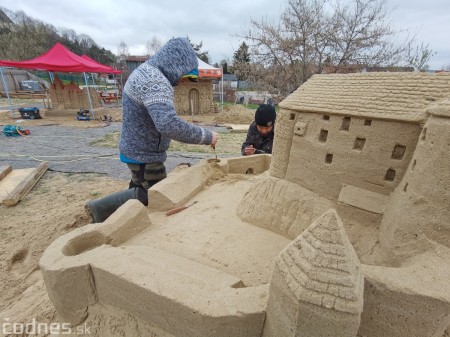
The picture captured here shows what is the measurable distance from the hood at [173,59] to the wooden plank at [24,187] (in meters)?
3.92

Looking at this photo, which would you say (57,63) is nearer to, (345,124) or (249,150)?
(249,150)

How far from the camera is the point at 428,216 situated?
157cm

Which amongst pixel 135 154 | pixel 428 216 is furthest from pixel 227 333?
pixel 135 154

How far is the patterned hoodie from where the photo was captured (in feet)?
8.05

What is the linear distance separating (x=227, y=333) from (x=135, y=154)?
6.60 ft

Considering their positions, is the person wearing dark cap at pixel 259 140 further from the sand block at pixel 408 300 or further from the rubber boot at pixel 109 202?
the sand block at pixel 408 300

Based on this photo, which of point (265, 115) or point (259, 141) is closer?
point (265, 115)


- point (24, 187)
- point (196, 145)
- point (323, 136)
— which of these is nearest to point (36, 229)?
point (24, 187)

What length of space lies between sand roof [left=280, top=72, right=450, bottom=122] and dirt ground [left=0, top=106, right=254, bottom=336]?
3075 mm

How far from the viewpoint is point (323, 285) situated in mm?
1233

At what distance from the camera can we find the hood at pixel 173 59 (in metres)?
2.64

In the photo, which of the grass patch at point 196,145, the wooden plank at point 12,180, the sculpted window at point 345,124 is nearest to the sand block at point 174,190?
the sculpted window at point 345,124

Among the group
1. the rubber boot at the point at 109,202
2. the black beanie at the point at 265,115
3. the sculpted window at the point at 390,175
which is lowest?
the rubber boot at the point at 109,202

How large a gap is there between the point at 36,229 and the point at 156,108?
Answer: 9.98ft
